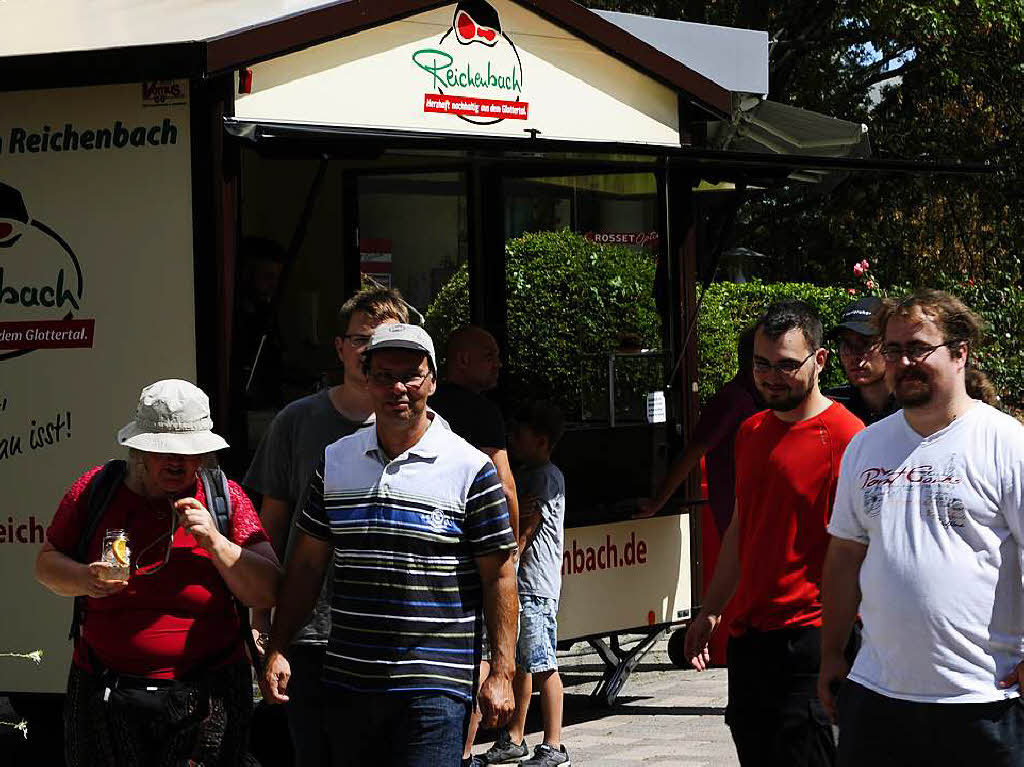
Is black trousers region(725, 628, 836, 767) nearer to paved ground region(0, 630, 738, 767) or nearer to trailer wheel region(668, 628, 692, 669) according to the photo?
paved ground region(0, 630, 738, 767)

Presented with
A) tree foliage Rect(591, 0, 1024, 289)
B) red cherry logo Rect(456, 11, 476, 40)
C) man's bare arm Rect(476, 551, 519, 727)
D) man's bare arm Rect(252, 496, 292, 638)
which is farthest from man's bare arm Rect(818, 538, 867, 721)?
tree foliage Rect(591, 0, 1024, 289)

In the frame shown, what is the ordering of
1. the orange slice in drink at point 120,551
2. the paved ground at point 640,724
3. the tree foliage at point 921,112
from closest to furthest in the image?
1. the orange slice in drink at point 120,551
2. the paved ground at point 640,724
3. the tree foliage at point 921,112

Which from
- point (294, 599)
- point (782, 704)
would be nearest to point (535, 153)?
point (782, 704)

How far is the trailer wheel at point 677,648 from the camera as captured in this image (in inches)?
384

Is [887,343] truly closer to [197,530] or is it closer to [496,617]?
[496,617]

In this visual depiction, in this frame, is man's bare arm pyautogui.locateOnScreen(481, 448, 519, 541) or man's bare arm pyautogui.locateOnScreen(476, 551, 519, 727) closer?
man's bare arm pyautogui.locateOnScreen(476, 551, 519, 727)

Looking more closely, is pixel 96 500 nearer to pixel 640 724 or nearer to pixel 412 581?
pixel 412 581

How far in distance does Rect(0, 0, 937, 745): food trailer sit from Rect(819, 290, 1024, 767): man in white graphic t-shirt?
2.94m

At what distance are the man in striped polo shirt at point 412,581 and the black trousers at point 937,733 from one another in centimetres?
91

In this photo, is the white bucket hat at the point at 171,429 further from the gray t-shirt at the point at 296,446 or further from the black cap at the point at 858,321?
the black cap at the point at 858,321

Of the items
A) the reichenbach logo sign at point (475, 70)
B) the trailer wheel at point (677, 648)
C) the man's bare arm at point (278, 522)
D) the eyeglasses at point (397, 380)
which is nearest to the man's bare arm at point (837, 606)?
the eyeglasses at point (397, 380)

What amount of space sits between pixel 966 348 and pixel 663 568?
4.67 m

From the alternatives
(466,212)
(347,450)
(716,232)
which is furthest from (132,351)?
(716,232)

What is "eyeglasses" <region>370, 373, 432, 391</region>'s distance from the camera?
4543mm
